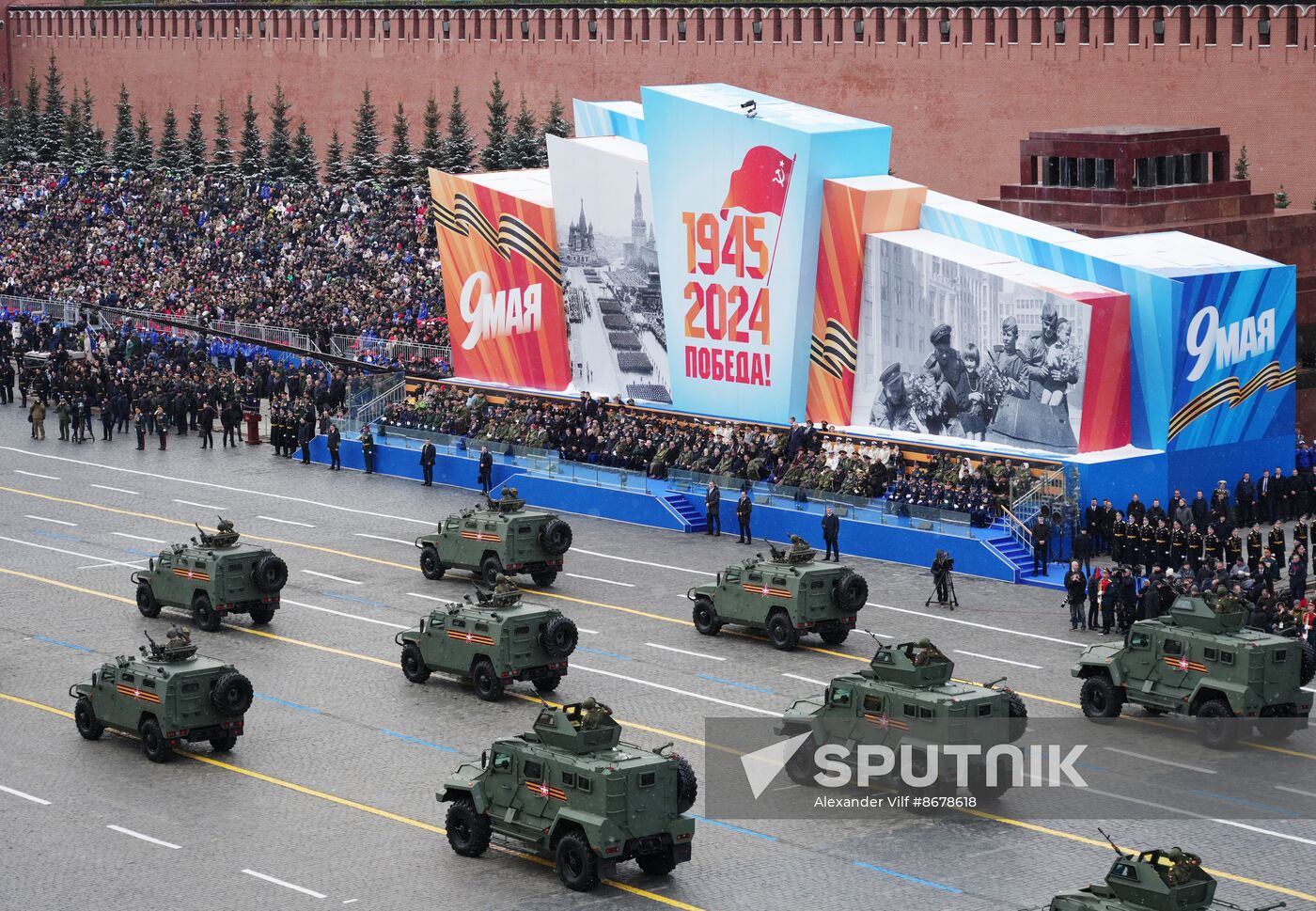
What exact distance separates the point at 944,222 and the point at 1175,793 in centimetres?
2344

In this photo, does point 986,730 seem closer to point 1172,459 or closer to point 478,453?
point 1172,459

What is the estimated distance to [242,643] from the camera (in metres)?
40.0

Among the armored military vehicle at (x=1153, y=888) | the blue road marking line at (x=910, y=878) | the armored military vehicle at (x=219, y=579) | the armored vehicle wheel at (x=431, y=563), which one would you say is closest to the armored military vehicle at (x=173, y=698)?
the armored military vehicle at (x=219, y=579)

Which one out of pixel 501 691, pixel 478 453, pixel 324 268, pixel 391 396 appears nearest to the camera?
pixel 501 691

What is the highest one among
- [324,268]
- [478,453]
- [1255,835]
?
[324,268]

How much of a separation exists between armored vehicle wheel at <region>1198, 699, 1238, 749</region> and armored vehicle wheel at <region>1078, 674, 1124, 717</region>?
4.86 feet

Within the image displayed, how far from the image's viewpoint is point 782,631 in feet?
128

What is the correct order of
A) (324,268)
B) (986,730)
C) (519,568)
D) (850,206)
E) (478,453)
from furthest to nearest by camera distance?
(324,268) < (478,453) < (850,206) < (519,568) < (986,730)

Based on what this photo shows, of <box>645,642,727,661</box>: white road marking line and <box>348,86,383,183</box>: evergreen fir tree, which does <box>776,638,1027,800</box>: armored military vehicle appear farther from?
<box>348,86,383,183</box>: evergreen fir tree

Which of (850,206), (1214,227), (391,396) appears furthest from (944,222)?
(391,396)

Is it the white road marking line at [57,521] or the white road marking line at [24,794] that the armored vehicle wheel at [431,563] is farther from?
the white road marking line at [24,794]

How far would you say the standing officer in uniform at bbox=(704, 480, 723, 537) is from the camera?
49844 millimetres

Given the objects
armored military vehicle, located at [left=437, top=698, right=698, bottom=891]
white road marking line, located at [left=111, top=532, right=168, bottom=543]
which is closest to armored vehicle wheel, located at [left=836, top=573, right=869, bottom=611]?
armored military vehicle, located at [left=437, top=698, right=698, bottom=891]

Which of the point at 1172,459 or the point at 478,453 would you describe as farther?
the point at 478,453
